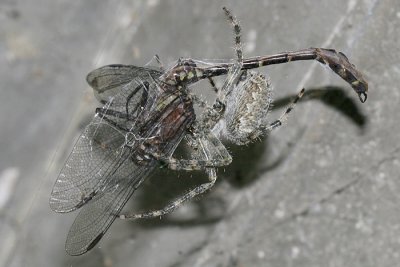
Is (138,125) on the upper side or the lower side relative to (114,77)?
lower

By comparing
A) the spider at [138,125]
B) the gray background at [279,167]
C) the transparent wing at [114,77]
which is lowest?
the gray background at [279,167]

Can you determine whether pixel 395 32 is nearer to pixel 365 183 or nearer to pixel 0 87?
pixel 365 183

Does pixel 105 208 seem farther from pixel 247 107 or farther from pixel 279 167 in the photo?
pixel 279 167

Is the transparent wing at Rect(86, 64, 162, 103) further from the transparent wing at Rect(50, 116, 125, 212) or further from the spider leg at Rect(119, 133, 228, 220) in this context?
the spider leg at Rect(119, 133, 228, 220)

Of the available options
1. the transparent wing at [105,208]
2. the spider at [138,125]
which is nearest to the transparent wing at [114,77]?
the spider at [138,125]

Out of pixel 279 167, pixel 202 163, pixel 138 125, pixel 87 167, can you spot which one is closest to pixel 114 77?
pixel 138 125

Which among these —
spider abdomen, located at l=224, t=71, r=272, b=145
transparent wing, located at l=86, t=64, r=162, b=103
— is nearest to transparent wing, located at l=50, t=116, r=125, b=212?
transparent wing, located at l=86, t=64, r=162, b=103

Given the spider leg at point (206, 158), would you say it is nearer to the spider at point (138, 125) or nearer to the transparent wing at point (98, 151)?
the spider at point (138, 125)
